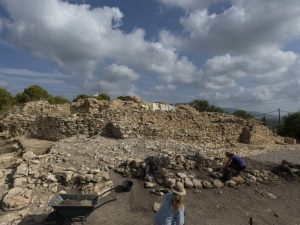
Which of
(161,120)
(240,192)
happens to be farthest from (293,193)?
(161,120)

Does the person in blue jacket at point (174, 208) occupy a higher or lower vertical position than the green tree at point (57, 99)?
lower

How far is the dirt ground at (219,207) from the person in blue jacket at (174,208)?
1531mm

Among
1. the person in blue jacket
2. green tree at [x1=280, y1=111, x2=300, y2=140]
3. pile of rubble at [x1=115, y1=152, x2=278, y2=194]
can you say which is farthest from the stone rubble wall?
the person in blue jacket

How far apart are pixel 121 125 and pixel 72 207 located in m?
7.81

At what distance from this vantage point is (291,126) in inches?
1130

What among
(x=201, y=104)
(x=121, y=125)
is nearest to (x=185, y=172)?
(x=121, y=125)

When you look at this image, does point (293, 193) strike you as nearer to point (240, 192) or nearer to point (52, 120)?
point (240, 192)

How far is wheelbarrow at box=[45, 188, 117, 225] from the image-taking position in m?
6.24

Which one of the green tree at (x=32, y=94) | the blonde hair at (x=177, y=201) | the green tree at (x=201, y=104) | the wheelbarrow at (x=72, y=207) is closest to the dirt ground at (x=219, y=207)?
the wheelbarrow at (x=72, y=207)

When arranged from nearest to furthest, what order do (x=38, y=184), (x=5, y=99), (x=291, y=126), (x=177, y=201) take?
1. (x=177, y=201)
2. (x=38, y=184)
3. (x=291, y=126)
4. (x=5, y=99)

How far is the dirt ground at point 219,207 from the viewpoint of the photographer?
7012 mm

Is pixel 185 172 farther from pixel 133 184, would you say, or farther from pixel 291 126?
pixel 291 126

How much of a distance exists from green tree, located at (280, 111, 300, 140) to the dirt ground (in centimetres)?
2074

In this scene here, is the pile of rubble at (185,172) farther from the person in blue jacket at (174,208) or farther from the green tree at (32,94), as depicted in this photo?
the green tree at (32,94)
